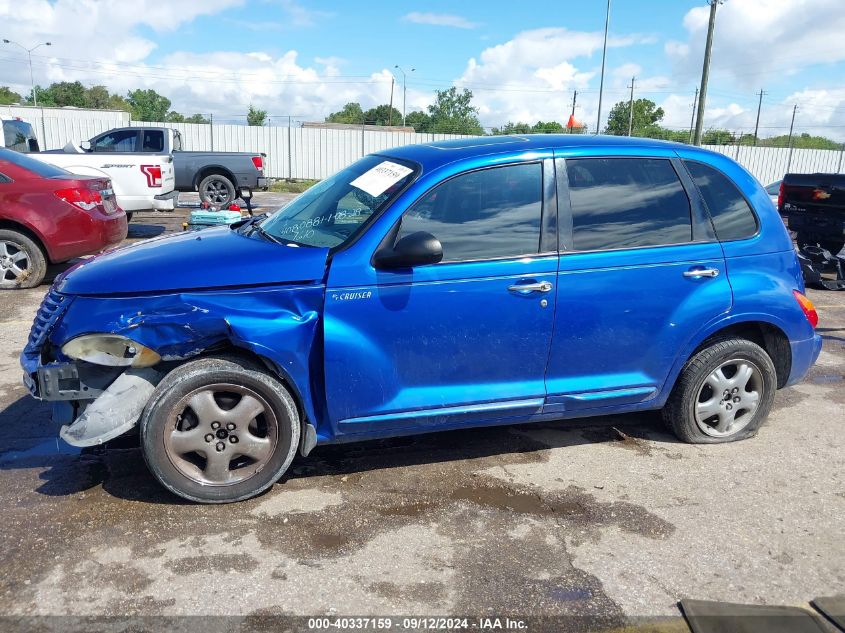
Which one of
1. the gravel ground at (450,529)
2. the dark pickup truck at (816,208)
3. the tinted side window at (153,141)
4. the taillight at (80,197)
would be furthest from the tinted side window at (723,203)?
the tinted side window at (153,141)

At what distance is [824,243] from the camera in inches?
381

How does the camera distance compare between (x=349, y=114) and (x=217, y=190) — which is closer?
(x=217, y=190)

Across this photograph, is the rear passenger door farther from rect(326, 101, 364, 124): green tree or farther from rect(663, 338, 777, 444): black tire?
rect(326, 101, 364, 124): green tree

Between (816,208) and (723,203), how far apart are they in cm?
649

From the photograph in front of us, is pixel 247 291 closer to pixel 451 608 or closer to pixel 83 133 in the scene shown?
pixel 451 608

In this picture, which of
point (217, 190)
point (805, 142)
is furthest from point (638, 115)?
point (217, 190)

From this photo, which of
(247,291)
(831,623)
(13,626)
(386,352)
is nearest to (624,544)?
(831,623)

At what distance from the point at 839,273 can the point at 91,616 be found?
643 cm

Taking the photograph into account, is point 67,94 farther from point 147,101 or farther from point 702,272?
point 702,272

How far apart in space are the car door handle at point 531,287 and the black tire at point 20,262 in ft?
21.3

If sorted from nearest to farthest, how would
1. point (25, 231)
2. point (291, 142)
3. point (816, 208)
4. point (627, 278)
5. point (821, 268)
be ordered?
1. point (627, 278)
2. point (821, 268)
3. point (25, 231)
4. point (816, 208)
5. point (291, 142)

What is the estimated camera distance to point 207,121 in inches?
1222

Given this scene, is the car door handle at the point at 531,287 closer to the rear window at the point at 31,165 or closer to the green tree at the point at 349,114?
the rear window at the point at 31,165

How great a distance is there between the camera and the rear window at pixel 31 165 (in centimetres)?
787
